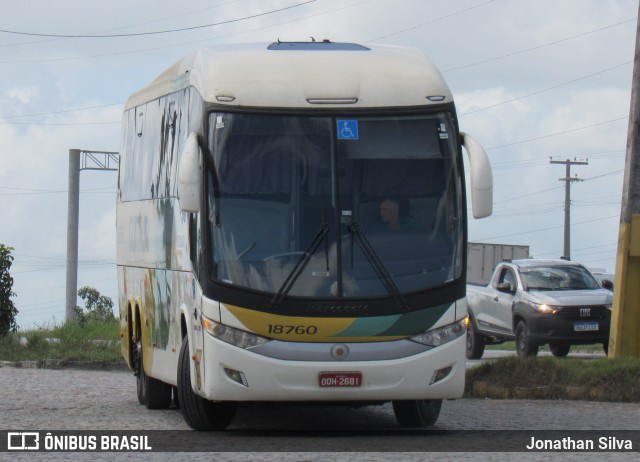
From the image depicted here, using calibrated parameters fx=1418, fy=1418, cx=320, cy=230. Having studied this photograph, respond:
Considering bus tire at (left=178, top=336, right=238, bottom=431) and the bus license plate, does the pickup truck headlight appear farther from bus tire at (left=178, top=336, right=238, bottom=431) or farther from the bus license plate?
the bus license plate

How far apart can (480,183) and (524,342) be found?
Answer: 14238 millimetres

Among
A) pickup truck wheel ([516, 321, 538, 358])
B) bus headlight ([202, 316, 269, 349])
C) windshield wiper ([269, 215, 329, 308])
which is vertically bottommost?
pickup truck wheel ([516, 321, 538, 358])

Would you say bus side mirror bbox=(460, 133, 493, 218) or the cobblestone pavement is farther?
bus side mirror bbox=(460, 133, 493, 218)

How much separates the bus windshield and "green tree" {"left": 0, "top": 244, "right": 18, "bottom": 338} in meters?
14.6

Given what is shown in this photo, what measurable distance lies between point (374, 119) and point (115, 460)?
3888mm

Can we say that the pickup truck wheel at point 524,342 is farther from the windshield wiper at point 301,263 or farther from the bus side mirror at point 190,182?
the bus side mirror at point 190,182

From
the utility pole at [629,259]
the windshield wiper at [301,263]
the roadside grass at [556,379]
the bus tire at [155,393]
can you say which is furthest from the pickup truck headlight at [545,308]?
the windshield wiper at [301,263]

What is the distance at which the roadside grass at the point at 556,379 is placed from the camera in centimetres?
1691

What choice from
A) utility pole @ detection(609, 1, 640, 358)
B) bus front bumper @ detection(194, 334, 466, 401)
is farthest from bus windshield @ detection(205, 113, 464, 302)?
utility pole @ detection(609, 1, 640, 358)

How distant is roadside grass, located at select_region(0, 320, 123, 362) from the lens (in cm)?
2459

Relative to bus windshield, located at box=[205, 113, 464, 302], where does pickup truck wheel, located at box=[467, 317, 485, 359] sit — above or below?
below

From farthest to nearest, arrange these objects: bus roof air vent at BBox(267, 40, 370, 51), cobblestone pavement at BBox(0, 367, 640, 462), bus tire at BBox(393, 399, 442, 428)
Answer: bus tire at BBox(393, 399, 442, 428)
bus roof air vent at BBox(267, 40, 370, 51)
cobblestone pavement at BBox(0, 367, 640, 462)

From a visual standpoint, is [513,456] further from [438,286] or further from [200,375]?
[200,375]

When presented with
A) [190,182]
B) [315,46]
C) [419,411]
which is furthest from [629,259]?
[190,182]
